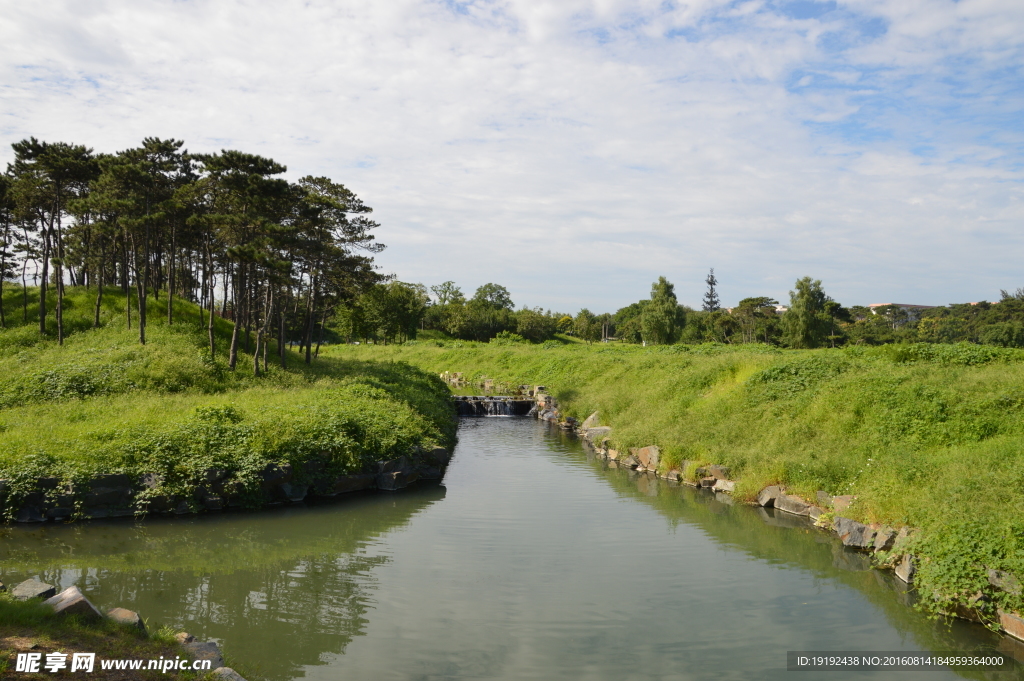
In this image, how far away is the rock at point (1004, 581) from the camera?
11148 mm

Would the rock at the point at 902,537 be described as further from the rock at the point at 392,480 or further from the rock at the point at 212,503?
the rock at the point at 212,503

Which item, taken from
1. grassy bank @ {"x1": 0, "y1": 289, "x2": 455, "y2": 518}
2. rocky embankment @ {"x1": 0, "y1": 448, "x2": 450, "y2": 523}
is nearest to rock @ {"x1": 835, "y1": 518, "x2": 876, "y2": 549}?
rocky embankment @ {"x1": 0, "y1": 448, "x2": 450, "y2": 523}

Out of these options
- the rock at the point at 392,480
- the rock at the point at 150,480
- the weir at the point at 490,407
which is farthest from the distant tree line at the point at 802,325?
the rock at the point at 150,480

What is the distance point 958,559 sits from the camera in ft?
40.0

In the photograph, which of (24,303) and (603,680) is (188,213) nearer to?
(24,303)

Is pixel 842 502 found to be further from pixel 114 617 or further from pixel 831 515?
pixel 114 617

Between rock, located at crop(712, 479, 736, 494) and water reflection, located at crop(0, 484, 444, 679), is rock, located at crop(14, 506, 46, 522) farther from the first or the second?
rock, located at crop(712, 479, 736, 494)

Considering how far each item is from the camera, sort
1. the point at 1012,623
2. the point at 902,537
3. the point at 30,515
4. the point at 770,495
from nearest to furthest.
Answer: the point at 1012,623 → the point at 902,537 → the point at 30,515 → the point at 770,495

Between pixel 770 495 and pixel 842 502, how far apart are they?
105 inches

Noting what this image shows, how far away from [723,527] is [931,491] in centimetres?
526

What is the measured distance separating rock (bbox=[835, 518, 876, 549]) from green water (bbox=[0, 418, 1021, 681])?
1.54ft

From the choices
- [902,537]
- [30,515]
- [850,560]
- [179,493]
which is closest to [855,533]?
[850,560]

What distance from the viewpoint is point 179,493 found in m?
17.3

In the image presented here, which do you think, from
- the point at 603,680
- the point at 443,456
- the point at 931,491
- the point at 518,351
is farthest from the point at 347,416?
the point at 518,351
